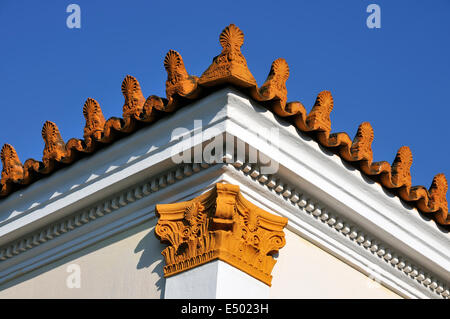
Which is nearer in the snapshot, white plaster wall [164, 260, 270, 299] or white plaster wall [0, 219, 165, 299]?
white plaster wall [164, 260, 270, 299]

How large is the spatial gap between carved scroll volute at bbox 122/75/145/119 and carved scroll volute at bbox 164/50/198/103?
1.39ft

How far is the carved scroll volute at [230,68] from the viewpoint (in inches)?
310

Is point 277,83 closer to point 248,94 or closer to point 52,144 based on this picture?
point 248,94

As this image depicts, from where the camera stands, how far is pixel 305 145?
8398mm

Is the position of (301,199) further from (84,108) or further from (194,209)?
(84,108)

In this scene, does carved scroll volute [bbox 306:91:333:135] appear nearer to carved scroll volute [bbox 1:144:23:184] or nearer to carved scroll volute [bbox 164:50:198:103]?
carved scroll volute [bbox 164:50:198:103]

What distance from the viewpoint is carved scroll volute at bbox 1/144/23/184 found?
9.54m

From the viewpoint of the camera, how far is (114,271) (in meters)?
8.60

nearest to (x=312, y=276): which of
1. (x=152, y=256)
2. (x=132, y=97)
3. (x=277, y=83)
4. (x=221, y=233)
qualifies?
(x=221, y=233)

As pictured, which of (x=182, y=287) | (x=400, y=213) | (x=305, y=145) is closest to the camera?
(x=182, y=287)

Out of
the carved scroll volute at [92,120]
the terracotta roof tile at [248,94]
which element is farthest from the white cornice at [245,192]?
the carved scroll volute at [92,120]

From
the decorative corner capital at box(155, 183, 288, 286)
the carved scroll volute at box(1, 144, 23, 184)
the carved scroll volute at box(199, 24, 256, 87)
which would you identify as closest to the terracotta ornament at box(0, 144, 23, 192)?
the carved scroll volute at box(1, 144, 23, 184)

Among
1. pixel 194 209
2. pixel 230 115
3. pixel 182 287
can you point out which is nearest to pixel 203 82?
pixel 230 115

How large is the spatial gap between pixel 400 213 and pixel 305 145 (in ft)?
4.59
